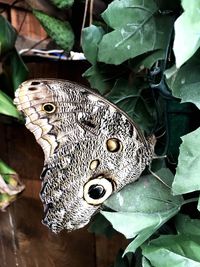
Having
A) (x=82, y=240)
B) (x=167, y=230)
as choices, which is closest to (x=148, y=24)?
(x=167, y=230)

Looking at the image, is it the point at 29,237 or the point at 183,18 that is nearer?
the point at 183,18

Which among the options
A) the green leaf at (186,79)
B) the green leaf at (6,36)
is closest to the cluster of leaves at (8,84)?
the green leaf at (6,36)

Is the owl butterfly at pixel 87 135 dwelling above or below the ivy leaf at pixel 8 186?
above

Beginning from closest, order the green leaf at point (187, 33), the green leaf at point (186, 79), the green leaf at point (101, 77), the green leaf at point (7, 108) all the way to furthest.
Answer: the green leaf at point (187, 33) → the green leaf at point (186, 79) → the green leaf at point (101, 77) → the green leaf at point (7, 108)

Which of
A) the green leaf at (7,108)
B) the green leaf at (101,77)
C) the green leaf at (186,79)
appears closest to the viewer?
the green leaf at (186,79)

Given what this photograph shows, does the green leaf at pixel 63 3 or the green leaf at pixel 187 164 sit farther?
the green leaf at pixel 63 3

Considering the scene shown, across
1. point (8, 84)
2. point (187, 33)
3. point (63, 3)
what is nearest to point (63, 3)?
point (63, 3)

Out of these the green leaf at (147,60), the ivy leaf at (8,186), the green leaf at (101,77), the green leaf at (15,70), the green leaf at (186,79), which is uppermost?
the green leaf at (186,79)

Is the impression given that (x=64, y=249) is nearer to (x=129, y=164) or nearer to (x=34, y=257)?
(x=34, y=257)

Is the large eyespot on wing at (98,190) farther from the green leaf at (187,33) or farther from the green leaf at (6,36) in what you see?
the green leaf at (6,36)
